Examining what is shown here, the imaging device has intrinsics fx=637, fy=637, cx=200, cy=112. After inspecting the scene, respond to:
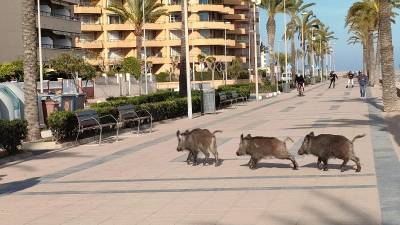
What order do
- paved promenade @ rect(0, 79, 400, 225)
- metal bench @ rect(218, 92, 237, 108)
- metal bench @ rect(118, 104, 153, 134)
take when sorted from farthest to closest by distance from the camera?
metal bench @ rect(218, 92, 237, 108) < metal bench @ rect(118, 104, 153, 134) < paved promenade @ rect(0, 79, 400, 225)

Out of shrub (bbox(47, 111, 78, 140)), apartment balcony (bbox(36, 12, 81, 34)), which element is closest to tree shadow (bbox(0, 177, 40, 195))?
shrub (bbox(47, 111, 78, 140))

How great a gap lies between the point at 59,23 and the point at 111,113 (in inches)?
1871

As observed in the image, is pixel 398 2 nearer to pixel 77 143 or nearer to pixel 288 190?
pixel 77 143

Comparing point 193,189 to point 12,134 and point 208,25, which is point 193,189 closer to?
point 12,134

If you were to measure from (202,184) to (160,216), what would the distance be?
236 centimetres

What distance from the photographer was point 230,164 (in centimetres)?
1212

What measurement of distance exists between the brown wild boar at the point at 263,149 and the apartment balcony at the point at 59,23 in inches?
2093

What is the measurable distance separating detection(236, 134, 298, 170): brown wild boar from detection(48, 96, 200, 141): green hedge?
706 centimetres

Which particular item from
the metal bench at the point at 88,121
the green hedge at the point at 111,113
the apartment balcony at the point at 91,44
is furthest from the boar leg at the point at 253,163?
the apartment balcony at the point at 91,44

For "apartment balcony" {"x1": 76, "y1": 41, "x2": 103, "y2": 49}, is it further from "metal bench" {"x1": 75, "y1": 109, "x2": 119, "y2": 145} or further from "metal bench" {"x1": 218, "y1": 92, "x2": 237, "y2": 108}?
"metal bench" {"x1": 75, "y1": 109, "x2": 119, "y2": 145}

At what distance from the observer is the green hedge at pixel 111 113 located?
54.6ft

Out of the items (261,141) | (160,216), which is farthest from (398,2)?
(160,216)

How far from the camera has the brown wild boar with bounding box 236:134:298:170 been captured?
35.3ft

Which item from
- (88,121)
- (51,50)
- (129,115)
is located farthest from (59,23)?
(88,121)
